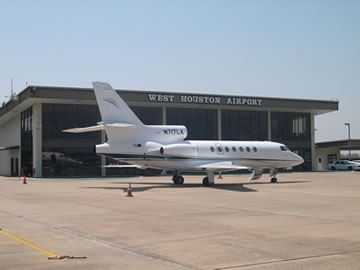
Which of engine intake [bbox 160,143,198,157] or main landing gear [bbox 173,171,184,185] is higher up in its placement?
engine intake [bbox 160,143,198,157]

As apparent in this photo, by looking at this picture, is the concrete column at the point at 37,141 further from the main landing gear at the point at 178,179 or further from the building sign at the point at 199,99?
the main landing gear at the point at 178,179

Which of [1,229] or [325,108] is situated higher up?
[325,108]

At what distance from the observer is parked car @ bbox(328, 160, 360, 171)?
63312mm

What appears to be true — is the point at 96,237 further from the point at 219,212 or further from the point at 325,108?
the point at 325,108

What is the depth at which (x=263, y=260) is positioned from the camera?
859cm

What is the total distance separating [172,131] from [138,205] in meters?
13.9

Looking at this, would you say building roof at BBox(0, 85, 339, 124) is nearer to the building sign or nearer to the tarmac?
the building sign

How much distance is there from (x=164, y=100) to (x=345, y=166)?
92.0 feet

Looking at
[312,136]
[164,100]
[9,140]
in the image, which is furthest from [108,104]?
[9,140]

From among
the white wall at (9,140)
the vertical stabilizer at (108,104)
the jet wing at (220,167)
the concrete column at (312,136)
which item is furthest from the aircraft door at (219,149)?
the white wall at (9,140)

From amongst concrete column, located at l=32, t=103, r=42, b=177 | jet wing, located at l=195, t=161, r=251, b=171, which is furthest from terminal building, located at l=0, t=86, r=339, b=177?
jet wing, located at l=195, t=161, r=251, b=171

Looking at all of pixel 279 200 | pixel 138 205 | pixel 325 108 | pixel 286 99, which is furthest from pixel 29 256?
pixel 325 108

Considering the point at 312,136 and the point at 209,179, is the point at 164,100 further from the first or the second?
the point at 209,179

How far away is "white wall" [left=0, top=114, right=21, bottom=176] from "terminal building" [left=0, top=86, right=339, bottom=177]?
0.06 meters
